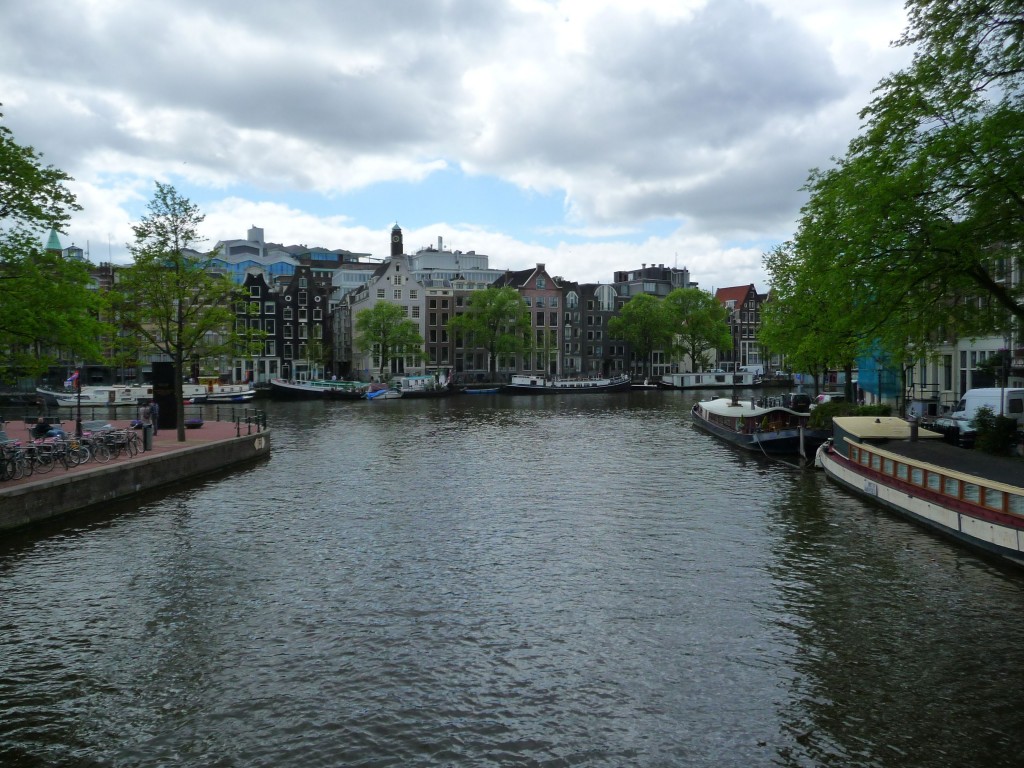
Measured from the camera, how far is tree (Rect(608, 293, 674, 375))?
126562 millimetres

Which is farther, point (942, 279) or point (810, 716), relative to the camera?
point (942, 279)

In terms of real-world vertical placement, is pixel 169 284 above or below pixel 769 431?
above

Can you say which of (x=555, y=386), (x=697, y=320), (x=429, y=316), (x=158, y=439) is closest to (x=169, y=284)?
(x=158, y=439)

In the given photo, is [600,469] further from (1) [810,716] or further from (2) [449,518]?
(1) [810,716]

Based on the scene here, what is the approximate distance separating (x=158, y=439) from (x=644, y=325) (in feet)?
327

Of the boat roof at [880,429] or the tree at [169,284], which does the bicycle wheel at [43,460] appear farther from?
the boat roof at [880,429]

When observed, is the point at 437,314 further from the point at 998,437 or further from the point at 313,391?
the point at 998,437

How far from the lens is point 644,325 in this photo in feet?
417

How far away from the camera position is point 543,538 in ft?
72.3

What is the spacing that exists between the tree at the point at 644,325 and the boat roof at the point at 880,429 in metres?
95.3

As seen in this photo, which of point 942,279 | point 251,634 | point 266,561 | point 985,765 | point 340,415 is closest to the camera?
point 985,765

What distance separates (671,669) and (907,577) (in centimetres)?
833

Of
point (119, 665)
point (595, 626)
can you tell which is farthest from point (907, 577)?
point (119, 665)

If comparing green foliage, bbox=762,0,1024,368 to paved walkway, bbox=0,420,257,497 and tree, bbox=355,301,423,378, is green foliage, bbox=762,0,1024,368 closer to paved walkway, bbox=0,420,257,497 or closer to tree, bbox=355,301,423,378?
paved walkway, bbox=0,420,257,497
